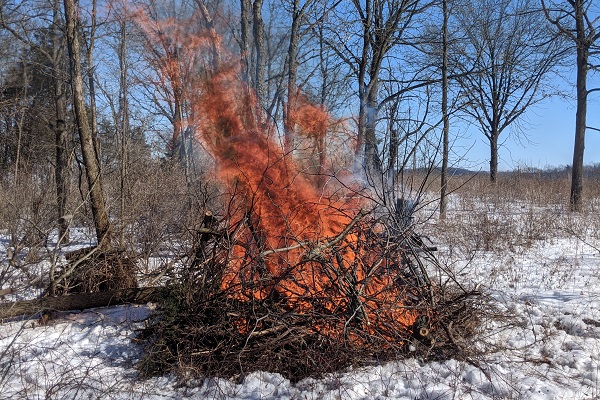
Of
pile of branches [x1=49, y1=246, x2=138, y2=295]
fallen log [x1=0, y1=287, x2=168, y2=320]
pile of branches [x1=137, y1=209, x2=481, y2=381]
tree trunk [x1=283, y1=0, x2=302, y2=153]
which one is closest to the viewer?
pile of branches [x1=137, y1=209, x2=481, y2=381]

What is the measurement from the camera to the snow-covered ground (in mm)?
3541

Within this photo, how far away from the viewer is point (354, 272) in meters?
4.27

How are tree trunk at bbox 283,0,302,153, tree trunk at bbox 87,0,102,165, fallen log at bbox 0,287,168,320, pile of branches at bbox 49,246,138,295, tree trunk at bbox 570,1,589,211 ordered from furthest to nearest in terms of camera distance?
tree trunk at bbox 570,1,589,211, tree trunk at bbox 283,0,302,153, tree trunk at bbox 87,0,102,165, pile of branches at bbox 49,246,138,295, fallen log at bbox 0,287,168,320

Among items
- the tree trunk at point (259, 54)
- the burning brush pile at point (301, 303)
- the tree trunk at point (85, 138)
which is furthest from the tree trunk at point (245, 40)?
the burning brush pile at point (301, 303)

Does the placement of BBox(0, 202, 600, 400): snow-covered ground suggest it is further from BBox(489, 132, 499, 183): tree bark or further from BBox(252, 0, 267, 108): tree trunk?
BBox(489, 132, 499, 183): tree bark

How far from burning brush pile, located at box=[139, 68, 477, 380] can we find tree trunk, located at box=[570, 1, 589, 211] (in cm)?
1250

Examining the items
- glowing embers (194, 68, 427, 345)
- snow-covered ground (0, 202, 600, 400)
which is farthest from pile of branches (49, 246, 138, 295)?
glowing embers (194, 68, 427, 345)

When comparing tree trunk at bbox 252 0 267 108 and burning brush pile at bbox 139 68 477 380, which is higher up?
tree trunk at bbox 252 0 267 108

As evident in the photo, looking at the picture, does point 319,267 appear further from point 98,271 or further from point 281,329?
point 98,271

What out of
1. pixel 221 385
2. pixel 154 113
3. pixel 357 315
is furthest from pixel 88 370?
pixel 154 113

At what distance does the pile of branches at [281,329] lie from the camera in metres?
3.91

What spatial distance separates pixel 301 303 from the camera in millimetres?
4262

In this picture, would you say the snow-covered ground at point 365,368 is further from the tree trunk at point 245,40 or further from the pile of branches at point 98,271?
the tree trunk at point 245,40

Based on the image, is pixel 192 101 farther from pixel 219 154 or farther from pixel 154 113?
pixel 219 154
